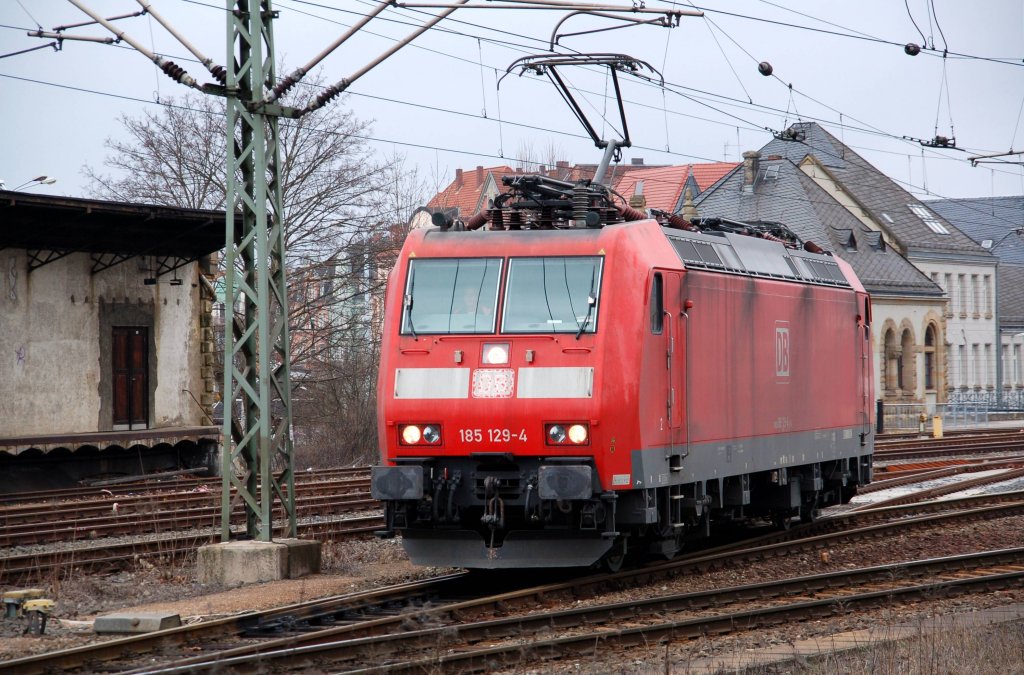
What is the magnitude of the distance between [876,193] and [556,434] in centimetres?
5206

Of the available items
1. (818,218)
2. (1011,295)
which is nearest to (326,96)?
(818,218)

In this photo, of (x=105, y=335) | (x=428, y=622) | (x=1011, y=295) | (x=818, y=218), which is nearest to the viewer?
(x=428, y=622)

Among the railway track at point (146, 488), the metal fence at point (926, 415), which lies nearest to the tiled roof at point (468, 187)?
the metal fence at point (926, 415)

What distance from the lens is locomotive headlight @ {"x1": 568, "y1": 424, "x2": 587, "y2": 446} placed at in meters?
12.1

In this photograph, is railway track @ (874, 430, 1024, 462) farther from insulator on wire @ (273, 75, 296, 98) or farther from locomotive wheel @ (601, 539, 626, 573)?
insulator on wire @ (273, 75, 296, 98)

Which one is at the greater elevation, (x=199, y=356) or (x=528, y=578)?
Result: (x=199, y=356)

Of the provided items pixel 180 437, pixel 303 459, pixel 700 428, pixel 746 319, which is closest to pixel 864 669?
pixel 700 428

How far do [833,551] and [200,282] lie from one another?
59.5ft

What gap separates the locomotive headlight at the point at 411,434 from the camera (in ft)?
41.0

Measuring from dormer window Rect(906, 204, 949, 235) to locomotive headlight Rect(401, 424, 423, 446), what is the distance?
5215 cm

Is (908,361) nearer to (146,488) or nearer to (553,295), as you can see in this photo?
(146,488)

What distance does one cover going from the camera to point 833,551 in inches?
631

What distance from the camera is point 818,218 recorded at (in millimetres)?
54469

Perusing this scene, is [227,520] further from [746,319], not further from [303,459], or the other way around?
[303,459]
